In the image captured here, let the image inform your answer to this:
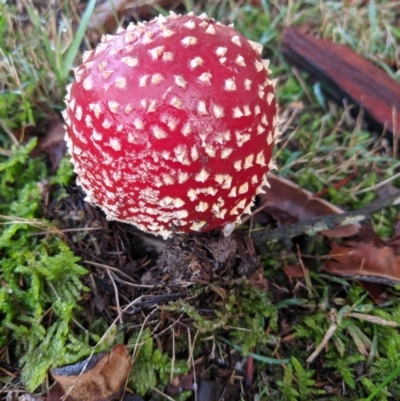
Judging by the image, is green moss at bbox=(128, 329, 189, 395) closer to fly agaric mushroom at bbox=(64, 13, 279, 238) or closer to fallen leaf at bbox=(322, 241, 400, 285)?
fly agaric mushroom at bbox=(64, 13, 279, 238)

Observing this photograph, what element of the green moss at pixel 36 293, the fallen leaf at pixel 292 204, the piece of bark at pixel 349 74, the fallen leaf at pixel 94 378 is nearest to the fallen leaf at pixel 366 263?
the fallen leaf at pixel 292 204

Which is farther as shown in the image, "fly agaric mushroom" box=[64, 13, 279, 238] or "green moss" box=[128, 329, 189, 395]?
"green moss" box=[128, 329, 189, 395]

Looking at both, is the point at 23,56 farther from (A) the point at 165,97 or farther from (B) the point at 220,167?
(B) the point at 220,167

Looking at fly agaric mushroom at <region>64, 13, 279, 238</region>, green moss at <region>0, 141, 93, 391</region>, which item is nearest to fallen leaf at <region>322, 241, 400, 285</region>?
fly agaric mushroom at <region>64, 13, 279, 238</region>

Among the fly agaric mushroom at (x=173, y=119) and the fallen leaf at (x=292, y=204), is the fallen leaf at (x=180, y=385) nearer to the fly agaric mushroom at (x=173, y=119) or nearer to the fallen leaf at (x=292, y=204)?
the fly agaric mushroom at (x=173, y=119)

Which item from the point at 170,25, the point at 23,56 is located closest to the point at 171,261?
the point at 170,25

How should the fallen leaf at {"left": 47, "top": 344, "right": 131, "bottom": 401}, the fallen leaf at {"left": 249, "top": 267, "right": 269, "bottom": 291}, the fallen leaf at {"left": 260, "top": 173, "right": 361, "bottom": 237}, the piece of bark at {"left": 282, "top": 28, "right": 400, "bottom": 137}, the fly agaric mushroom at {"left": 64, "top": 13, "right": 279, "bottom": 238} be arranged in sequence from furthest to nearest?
the piece of bark at {"left": 282, "top": 28, "right": 400, "bottom": 137}
the fallen leaf at {"left": 260, "top": 173, "right": 361, "bottom": 237}
the fallen leaf at {"left": 249, "top": 267, "right": 269, "bottom": 291}
the fallen leaf at {"left": 47, "top": 344, "right": 131, "bottom": 401}
the fly agaric mushroom at {"left": 64, "top": 13, "right": 279, "bottom": 238}

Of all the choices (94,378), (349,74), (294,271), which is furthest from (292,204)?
(94,378)
